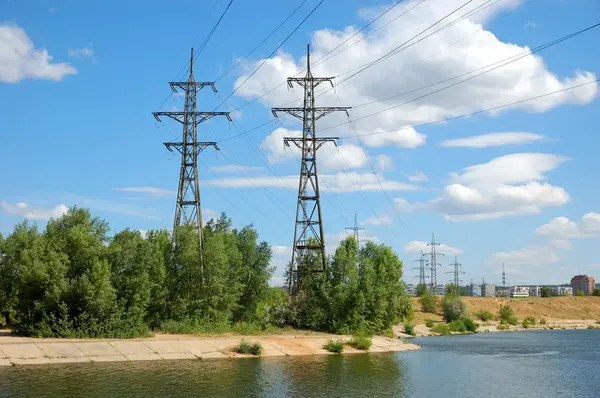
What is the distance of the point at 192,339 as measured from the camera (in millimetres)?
53344

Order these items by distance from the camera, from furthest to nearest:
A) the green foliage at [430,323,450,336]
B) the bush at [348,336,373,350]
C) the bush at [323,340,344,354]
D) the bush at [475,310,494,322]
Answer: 1. the bush at [475,310,494,322]
2. the green foliage at [430,323,450,336]
3. the bush at [348,336,373,350]
4. the bush at [323,340,344,354]

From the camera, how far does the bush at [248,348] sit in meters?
53.4

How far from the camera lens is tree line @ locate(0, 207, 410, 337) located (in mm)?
48688

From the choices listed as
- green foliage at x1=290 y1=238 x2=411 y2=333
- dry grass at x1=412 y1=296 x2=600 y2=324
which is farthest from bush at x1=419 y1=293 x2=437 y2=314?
green foliage at x1=290 y1=238 x2=411 y2=333

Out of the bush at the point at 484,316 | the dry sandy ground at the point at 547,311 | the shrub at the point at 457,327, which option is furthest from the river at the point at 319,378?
the bush at the point at 484,316

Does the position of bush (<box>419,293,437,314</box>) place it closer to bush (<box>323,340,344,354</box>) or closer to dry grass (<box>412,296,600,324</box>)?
dry grass (<box>412,296,600,324</box>)

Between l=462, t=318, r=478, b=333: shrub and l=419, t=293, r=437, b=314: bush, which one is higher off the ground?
l=419, t=293, r=437, b=314: bush

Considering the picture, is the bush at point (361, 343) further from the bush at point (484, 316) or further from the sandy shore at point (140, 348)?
the bush at point (484, 316)

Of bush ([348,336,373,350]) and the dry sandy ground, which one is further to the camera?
the dry sandy ground

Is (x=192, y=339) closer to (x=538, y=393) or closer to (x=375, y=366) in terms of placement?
(x=375, y=366)

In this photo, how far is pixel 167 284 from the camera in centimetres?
5978

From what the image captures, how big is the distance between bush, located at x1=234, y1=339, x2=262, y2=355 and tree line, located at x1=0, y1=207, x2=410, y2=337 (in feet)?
22.5

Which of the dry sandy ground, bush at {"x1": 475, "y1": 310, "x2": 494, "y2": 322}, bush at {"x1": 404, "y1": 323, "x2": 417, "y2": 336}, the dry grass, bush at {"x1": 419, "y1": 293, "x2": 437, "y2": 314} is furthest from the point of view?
the dry grass

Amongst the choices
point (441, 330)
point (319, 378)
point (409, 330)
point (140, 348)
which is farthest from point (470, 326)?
point (140, 348)
